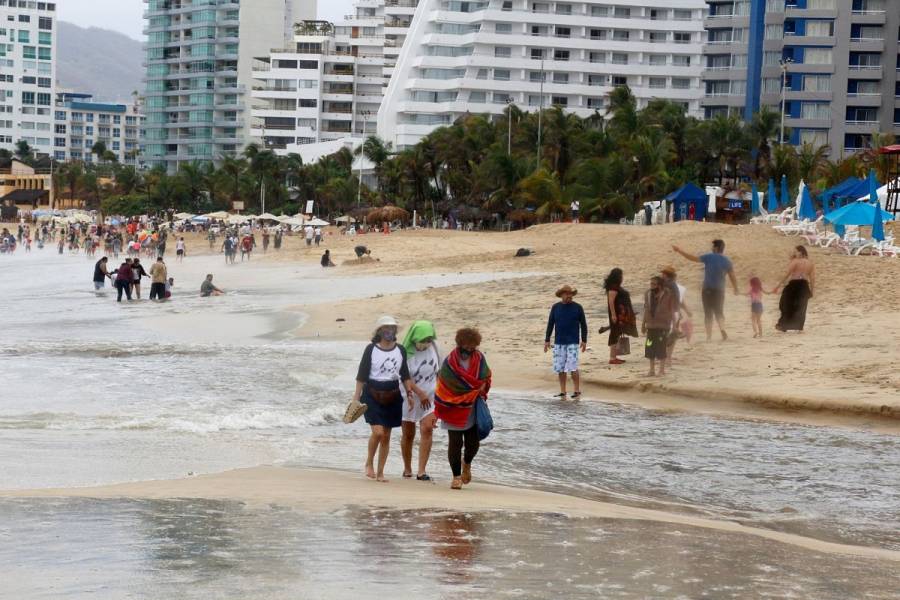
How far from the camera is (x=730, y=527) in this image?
9.10m

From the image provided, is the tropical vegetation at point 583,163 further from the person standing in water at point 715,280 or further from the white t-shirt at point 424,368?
the white t-shirt at point 424,368

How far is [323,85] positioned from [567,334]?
119m

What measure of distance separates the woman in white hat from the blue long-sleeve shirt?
228 inches

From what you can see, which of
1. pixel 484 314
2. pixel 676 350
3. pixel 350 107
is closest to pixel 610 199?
pixel 484 314

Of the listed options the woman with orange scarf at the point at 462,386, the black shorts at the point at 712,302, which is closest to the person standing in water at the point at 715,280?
the black shorts at the point at 712,302

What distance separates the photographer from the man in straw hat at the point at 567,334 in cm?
1589

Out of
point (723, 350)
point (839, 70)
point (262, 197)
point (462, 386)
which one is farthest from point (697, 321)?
point (262, 197)

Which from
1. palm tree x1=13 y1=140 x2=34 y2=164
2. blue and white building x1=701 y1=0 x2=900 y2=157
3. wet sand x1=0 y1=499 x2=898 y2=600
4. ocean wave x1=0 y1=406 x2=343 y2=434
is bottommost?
ocean wave x1=0 y1=406 x2=343 y2=434

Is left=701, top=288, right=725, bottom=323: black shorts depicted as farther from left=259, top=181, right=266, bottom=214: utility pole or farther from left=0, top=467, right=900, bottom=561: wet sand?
left=259, top=181, right=266, bottom=214: utility pole

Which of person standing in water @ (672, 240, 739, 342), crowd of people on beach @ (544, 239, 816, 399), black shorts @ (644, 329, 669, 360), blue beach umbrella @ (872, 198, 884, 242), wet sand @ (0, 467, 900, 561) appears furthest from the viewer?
blue beach umbrella @ (872, 198, 884, 242)

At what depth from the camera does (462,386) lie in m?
9.96

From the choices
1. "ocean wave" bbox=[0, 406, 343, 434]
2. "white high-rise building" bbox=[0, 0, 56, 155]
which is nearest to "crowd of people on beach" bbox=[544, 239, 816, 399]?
"ocean wave" bbox=[0, 406, 343, 434]

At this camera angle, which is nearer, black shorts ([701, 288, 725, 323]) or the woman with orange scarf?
the woman with orange scarf

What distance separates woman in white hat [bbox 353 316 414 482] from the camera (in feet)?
33.0
